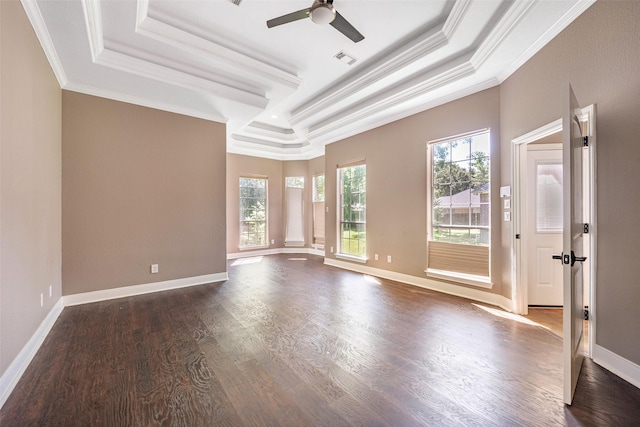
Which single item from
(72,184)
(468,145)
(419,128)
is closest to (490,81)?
(468,145)

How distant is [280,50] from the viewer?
3336 mm

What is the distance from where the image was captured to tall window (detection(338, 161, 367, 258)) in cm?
553

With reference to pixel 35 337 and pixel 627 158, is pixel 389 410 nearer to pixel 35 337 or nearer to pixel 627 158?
pixel 627 158

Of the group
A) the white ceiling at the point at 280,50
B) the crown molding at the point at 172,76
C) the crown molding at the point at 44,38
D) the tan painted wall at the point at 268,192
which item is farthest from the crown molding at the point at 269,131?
the crown molding at the point at 44,38

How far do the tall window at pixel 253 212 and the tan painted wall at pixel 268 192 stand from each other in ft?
0.41

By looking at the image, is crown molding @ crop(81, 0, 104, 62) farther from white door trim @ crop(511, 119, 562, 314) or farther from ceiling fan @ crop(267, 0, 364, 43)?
white door trim @ crop(511, 119, 562, 314)

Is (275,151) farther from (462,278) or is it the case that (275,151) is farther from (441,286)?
(462,278)

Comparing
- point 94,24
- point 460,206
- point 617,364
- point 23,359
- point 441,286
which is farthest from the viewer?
point 441,286

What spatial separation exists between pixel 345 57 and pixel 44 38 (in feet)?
10.2

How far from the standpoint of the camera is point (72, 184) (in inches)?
136

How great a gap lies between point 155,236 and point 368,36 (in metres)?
4.04

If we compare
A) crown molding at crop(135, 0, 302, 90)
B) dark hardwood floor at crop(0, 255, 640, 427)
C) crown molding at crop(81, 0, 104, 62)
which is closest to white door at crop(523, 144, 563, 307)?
dark hardwood floor at crop(0, 255, 640, 427)

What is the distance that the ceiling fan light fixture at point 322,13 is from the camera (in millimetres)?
2154

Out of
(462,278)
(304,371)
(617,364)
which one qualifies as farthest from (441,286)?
(304,371)
